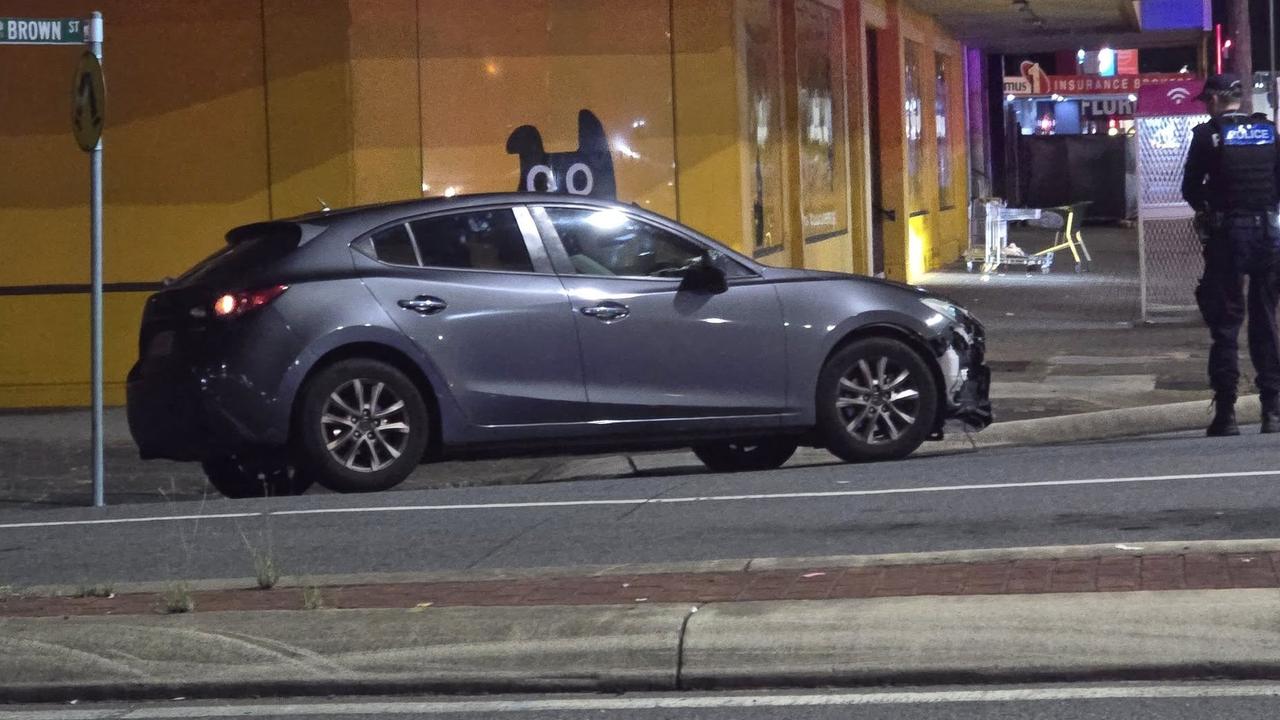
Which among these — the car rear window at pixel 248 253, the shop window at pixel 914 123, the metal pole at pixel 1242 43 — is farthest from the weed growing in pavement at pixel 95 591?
the shop window at pixel 914 123

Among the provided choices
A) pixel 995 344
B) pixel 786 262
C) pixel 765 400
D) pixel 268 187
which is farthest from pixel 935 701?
pixel 786 262

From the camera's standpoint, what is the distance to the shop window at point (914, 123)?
2650 cm

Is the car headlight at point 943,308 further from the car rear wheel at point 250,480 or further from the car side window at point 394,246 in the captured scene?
the car rear wheel at point 250,480

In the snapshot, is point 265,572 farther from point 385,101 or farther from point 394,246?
point 385,101

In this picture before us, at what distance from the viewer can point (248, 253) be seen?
995 centimetres

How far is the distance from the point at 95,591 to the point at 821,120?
14454mm

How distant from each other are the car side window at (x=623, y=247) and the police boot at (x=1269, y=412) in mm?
3207

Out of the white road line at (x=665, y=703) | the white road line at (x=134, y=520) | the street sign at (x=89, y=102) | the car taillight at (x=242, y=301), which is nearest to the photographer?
the white road line at (x=665, y=703)

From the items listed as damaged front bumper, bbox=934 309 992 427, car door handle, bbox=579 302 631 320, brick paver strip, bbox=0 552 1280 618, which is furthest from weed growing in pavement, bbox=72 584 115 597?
damaged front bumper, bbox=934 309 992 427

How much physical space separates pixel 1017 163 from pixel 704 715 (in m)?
45.2

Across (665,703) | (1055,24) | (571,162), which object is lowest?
(665,703)

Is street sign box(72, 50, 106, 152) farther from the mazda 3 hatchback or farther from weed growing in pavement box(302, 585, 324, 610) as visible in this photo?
weed growing in pavement box(302, 585, 324, 610)

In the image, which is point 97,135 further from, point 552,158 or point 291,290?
point 552,158

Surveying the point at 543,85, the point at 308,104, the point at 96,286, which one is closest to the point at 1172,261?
the point at 543,85
